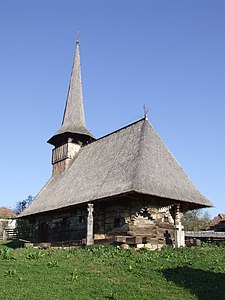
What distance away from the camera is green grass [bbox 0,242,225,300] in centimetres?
885

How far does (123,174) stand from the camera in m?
18.7

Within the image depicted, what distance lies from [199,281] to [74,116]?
20797 millimetres

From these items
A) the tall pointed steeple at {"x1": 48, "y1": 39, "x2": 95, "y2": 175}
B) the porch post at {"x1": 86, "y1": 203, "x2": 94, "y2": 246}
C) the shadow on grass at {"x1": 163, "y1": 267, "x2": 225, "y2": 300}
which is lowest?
the shadow on grass at {"x1": 163, "y1": 267, "x2": 225, "y2": 300}

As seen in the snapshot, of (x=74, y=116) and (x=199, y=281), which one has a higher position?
(x=74, y=116)

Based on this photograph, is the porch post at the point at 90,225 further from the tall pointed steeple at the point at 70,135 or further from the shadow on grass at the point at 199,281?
the tall pointed steeple at the point at 70,135

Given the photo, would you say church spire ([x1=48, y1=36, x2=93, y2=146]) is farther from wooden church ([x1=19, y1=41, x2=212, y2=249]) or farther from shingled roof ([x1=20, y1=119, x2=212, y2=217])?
shingled roof ([x1=20, y1=119, x2=212, y2=217])

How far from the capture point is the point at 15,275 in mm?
10336

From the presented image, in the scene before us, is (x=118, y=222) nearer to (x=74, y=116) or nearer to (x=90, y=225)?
(x=90, y=225)

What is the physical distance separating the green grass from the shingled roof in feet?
13.6

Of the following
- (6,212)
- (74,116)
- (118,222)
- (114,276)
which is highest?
(74,116)

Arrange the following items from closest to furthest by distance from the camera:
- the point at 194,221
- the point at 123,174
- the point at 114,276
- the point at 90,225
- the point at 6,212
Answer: the point at 114,276
the point at 90,225
the point at 123,174
the point at 194,221
the point at 6,212


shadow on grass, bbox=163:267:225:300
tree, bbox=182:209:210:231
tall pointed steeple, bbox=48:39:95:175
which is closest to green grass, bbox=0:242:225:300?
shadow on grass, bbox=163:267:225:300

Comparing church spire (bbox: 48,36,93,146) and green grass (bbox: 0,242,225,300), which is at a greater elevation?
church spire (bbox: 48,36,93,146)

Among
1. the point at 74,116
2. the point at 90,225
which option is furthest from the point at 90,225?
the point at 74,116
